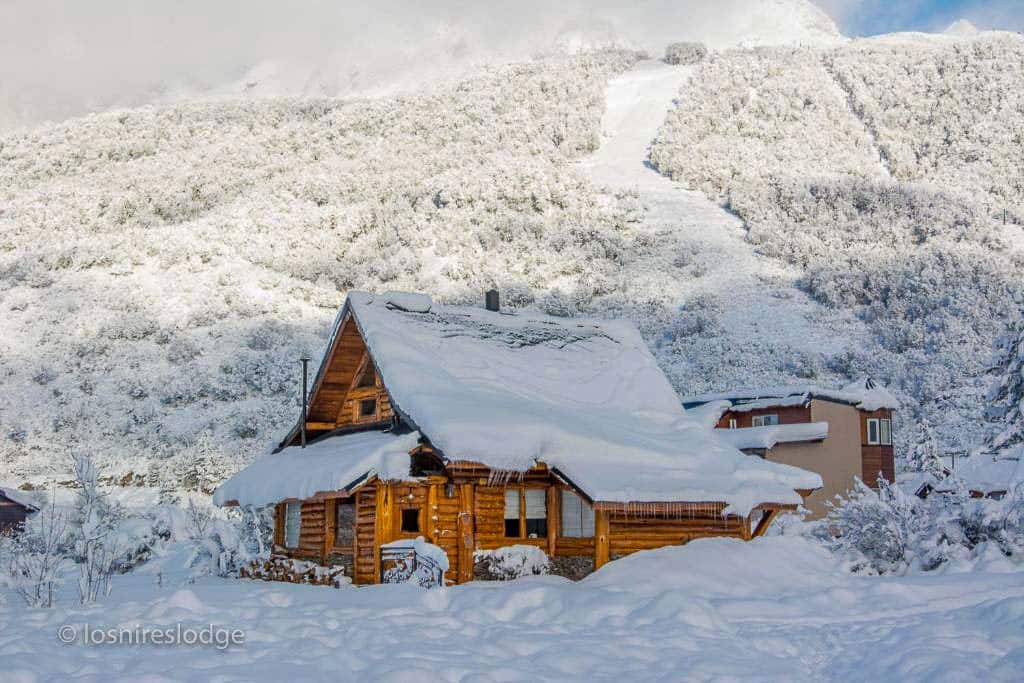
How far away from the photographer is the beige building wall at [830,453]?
30453 millimetres

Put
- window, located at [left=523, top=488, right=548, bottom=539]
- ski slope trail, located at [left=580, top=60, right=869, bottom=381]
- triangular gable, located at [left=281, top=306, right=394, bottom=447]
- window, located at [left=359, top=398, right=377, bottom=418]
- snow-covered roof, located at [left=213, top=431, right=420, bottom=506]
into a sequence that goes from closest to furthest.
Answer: snow-covered roof, located at [left=213, top=431, right=420, bottom=506] < window, located at [left=523, top=488, right=548, bottom=539] < triangular gable, located at [left=281, top=306, right=394, bottom=447] < window, located at [left=359, top=398, right=377, bottom=418] < ski slope trail, located at [left=580, top=60, right=869, bottom=381]

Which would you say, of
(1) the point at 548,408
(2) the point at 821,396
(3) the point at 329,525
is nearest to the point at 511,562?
(1) the point at 548,408

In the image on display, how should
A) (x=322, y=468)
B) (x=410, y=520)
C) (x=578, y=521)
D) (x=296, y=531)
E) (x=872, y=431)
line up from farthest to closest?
1. (x=872, y=431)
2. (x=296, y=531)
3. (x=410, y=520)
4. (x=578, y=521)
5. (x=322, y=468)

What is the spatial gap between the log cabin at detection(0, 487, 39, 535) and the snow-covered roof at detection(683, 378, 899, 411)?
81.0 ft

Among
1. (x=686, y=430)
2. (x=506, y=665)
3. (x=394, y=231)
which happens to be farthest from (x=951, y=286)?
(x=506, y=665)

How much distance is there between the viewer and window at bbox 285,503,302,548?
20.3 metres

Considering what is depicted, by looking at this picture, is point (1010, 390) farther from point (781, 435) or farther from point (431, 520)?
point (781, 435)

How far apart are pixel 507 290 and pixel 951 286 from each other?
2457cm

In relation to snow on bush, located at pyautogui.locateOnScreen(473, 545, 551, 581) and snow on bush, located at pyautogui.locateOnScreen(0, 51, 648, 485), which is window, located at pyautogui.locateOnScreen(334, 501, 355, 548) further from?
snow on bush, located at pyautogui.locateOnScreen(0, 51, 648, 485)

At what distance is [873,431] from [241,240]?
145ft

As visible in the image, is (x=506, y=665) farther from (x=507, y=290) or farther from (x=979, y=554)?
(x=507, y=290)

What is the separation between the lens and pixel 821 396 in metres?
30.9

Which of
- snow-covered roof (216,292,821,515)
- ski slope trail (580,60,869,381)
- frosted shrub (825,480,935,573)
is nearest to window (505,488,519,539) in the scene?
snow-covered roof (216,292,821,515)

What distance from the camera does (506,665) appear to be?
9.39m
